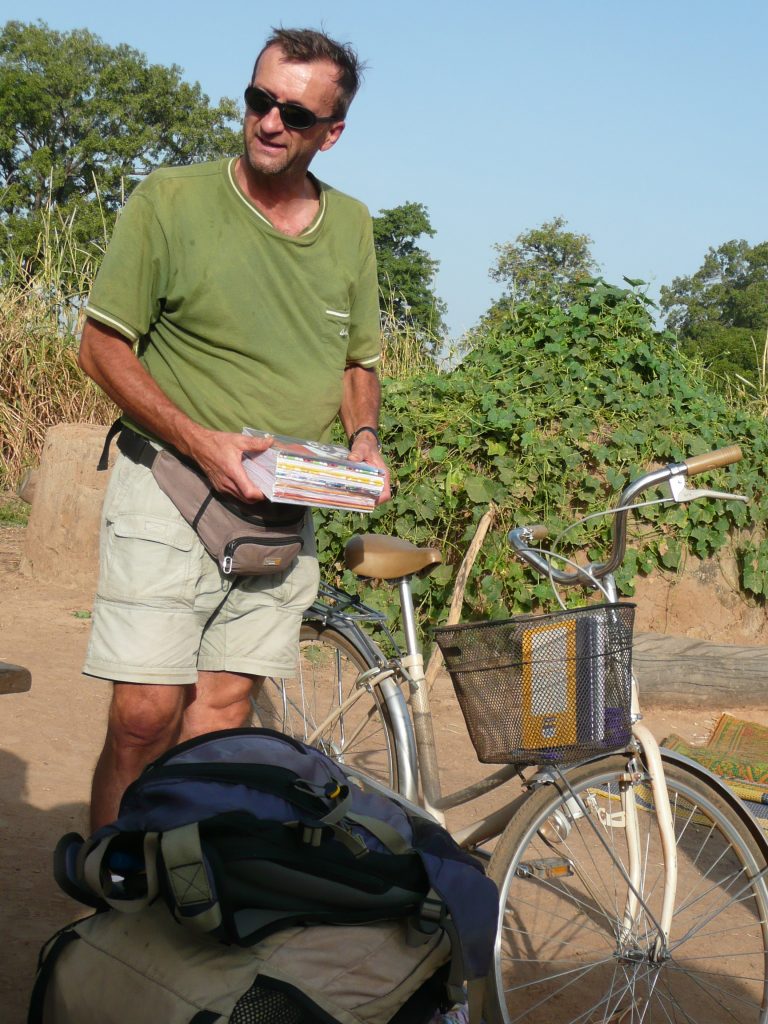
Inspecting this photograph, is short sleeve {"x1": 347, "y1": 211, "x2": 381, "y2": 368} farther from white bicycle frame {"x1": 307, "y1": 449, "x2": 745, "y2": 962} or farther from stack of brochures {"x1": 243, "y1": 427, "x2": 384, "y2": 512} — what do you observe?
white bicycle frame {"x1": 307, "y1": 449, "x2": 745, "y2": 962}

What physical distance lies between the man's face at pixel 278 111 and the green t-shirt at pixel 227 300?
0.12 metres

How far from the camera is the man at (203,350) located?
254 cm

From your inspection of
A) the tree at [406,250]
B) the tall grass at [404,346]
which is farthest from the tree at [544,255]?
the tall grass at [404,346]

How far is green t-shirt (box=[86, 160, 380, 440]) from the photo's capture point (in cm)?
254

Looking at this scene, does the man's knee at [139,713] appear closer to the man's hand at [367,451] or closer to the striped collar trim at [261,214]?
the man's hand at [367,451]

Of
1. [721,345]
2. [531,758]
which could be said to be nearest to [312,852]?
[531,758]

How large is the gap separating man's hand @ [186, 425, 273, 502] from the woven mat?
9.41 ft

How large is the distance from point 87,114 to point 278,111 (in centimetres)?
3418

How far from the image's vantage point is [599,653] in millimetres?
2447

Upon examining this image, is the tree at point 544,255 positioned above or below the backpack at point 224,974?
above

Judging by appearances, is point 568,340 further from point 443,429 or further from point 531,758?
point 531,758

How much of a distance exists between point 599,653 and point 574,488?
4020mm

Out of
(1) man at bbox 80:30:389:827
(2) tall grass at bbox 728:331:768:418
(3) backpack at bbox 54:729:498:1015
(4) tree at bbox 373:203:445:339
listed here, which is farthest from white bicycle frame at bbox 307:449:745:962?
(4) tree at bbox 373:203:445:339

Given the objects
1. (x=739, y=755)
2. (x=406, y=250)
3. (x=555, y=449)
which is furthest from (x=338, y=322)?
(x=406, y=250)
